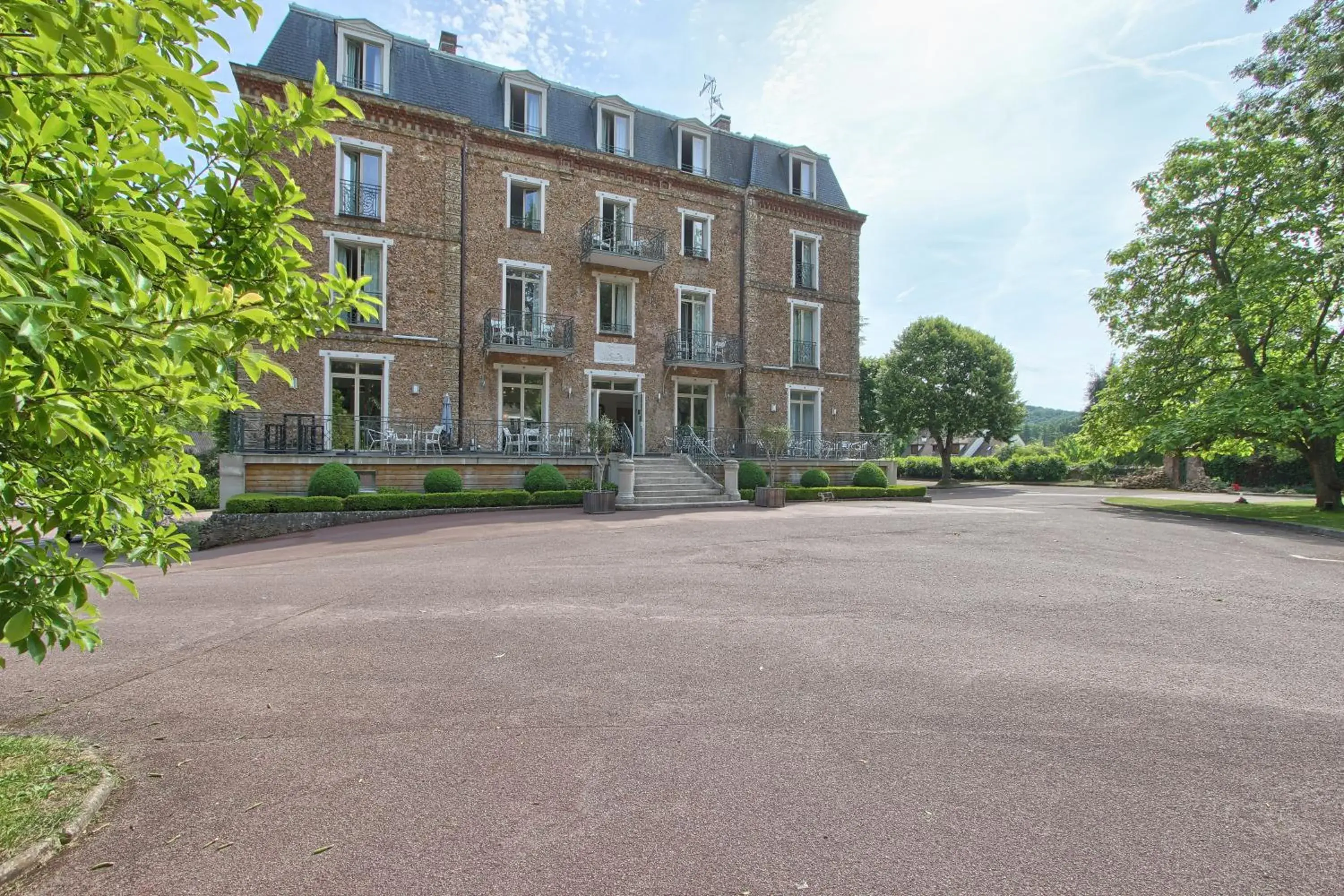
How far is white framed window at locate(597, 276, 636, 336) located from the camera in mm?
22625

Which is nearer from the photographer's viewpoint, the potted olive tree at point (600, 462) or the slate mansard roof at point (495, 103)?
the potted olive tree at point (600, 462)

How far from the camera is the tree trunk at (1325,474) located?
1870 cm

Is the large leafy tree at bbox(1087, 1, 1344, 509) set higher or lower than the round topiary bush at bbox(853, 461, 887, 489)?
higher

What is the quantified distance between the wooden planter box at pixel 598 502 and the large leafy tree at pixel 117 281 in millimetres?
12993

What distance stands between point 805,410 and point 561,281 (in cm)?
1075

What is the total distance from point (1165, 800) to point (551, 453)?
18.4 m

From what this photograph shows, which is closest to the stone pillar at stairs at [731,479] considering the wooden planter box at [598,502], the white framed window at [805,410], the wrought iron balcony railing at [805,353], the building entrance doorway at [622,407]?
the building entrance doorway at [622,407]

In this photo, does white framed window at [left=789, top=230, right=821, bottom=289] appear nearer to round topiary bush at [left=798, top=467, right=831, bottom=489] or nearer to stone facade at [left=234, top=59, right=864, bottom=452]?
stone facade at [left=234, top=59, right=864, bottom=452]

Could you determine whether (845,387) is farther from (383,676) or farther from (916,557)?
(383,676)

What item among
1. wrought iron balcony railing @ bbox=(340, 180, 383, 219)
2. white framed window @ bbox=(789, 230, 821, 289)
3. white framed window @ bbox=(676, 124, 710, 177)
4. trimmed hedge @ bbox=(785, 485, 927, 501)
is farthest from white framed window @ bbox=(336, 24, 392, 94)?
trimmed hedge @ bbox=(785, 485, 927, 501)

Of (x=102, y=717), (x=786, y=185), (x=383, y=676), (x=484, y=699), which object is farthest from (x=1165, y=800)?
(x=786, y=185)

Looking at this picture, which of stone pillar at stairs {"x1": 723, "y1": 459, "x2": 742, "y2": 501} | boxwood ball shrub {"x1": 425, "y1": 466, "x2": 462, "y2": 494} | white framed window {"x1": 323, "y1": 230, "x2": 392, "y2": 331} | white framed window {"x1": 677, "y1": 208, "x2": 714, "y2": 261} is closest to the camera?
boxwood ball shrub {"x1": 425, "y1": 466, "x2": 462, "y2": 494}

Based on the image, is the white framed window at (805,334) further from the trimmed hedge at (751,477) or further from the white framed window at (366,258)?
the white framed window at (366,258)

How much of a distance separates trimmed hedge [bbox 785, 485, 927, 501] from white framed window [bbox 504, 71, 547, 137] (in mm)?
14319
